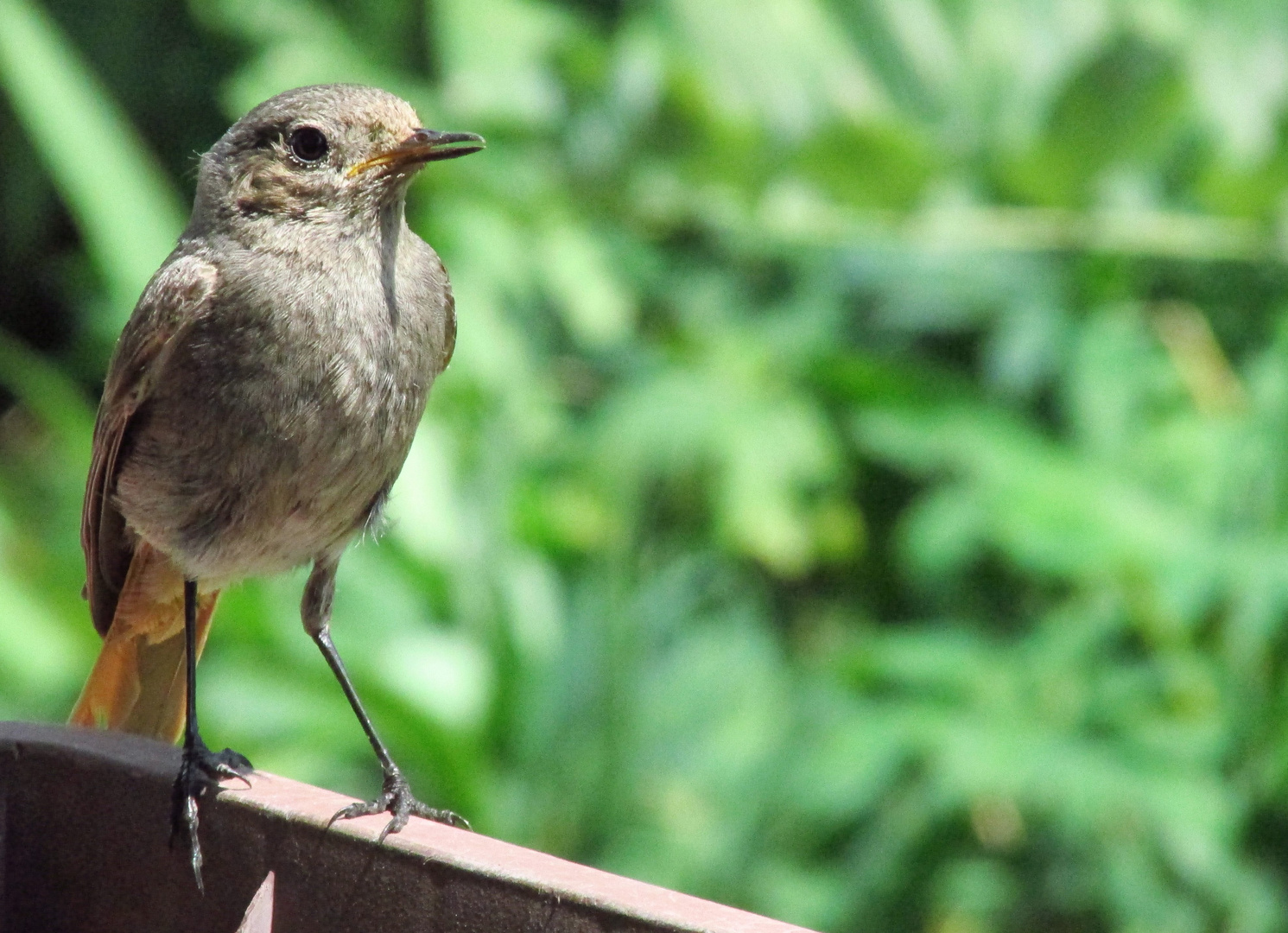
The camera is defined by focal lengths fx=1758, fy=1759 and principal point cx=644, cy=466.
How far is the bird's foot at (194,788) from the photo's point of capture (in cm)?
257

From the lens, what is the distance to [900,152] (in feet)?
16.0

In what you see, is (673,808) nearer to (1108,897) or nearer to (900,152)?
(1108,897)

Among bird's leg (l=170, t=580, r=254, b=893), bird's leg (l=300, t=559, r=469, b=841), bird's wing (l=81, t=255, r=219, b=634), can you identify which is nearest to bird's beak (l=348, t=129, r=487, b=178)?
bird's wing (l=81, t=255, r=219, b=634)

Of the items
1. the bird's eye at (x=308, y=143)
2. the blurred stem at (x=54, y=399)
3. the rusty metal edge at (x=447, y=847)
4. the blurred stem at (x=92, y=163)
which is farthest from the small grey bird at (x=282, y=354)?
the blurred stem at (x=92, y=163)

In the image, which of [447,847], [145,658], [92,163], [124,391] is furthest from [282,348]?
[92,163]

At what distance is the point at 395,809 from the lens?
282 centimetres

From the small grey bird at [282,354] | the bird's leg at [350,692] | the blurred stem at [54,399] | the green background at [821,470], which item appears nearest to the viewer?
the bird's leg at [350,692]

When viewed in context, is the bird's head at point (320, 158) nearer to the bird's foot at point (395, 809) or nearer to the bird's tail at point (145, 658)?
the bird's tail at point (145, 658)

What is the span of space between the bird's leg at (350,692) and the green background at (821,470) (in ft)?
2.61

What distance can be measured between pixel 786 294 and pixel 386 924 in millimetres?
3596

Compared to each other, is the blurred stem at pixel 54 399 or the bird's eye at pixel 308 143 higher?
the blurred stem at pixel 54 399

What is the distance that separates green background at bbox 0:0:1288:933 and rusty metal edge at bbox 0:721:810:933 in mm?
1807

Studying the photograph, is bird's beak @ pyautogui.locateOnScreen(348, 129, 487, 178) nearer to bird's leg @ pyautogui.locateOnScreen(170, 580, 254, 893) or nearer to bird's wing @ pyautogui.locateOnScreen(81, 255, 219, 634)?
bird's wing @ pyautogui.locateOnScreen(81, 255, 219, 634)

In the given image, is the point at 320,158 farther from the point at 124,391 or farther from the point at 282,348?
the point at 124,391
